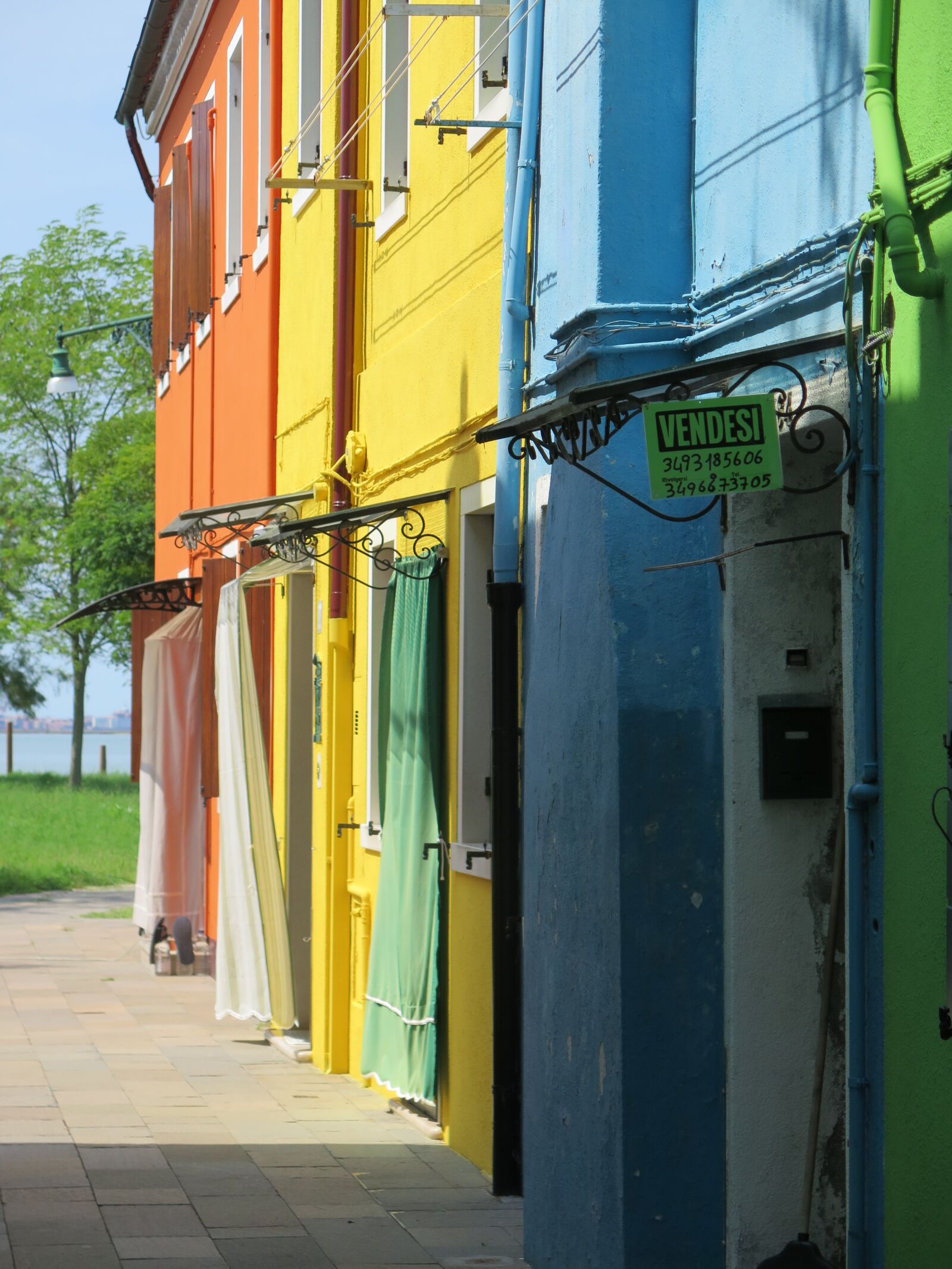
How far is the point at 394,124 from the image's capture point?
10.9m

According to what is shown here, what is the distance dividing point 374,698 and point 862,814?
20.1 feet

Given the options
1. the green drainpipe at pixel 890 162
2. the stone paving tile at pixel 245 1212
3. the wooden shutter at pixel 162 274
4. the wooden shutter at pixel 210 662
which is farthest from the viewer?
the wooden shutter at pixel 162 274

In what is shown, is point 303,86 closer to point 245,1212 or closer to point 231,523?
point 231,523

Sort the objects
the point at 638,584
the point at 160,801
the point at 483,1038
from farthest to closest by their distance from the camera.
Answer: the point at 160,801 < the point at 483,1038 < the point at 638,584

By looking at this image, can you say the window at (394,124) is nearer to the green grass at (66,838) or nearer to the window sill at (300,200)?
the window sill at (300,200)

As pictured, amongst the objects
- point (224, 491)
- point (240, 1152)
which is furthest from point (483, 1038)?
point (224, 491)

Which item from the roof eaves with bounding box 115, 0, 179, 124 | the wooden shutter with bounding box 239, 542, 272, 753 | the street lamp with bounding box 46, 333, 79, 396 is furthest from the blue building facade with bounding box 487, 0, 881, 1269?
the street lamp with bounding box 46, 333, 79, 396

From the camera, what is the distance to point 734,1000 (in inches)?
237

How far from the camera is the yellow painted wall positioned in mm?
8938

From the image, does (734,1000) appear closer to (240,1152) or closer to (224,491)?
(240,1152)

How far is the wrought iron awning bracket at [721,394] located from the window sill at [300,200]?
23.1 ft

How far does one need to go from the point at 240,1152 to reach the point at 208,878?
851 cm

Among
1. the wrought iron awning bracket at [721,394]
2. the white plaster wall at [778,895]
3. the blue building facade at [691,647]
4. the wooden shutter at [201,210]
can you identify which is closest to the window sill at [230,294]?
the wooden shutter at [201,210]

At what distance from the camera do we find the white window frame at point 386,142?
1059 centimetres
